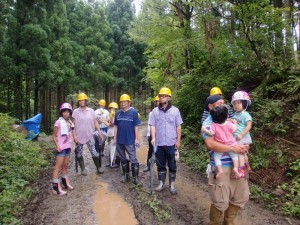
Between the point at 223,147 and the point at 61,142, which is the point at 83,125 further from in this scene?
the point at 223,147

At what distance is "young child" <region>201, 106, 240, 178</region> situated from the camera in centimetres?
364

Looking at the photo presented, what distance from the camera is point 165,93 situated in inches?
231

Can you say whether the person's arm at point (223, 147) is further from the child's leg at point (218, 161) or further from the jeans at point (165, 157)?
the jeans at point (165, 157)

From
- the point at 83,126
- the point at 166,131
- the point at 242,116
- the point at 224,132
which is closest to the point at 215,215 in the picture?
the point at 224,132

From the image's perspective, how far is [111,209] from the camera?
5316 mm

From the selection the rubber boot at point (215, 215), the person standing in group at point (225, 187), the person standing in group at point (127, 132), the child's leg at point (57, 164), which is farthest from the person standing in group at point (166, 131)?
the rubber boot at point (215, 215)

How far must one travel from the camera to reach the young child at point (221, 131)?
12.0 ft

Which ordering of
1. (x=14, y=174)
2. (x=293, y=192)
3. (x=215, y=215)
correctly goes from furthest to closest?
(x=14, y=174), (x=293, y=192), (x=215, y=215)

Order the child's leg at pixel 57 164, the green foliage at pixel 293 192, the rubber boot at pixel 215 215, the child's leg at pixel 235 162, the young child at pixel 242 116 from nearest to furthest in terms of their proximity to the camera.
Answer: the child's leg at pixel 235 162, the rubber boot at pixel 215 215, the young child at pixel 242 116, the green foliage at pixel 293 192, the child's leg at pixel 57 164

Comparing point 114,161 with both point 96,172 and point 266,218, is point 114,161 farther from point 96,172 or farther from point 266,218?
point 266,218

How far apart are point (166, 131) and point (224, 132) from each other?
7.53ft

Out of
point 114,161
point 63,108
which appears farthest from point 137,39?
point 63,108

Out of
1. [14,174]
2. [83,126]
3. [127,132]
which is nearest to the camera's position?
[14,174]

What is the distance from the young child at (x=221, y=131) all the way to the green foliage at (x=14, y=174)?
3172mm
